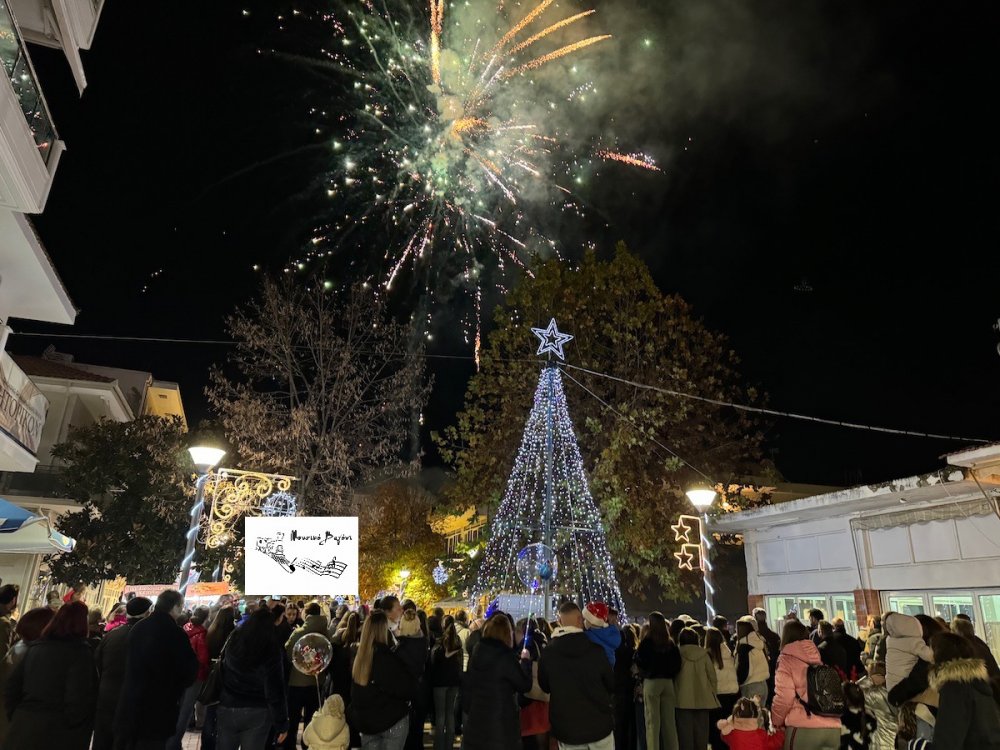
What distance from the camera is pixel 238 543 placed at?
21.8 metres

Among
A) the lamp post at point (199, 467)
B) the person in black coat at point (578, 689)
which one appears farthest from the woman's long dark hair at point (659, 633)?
the lamp post at point (199, 467)

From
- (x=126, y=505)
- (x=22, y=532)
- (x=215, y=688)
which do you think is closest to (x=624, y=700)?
(x=215, y=688)

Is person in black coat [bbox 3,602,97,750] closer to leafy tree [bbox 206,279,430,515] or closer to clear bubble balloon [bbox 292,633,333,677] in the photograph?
clear bubble balloon [bbox 292,633,333,677]

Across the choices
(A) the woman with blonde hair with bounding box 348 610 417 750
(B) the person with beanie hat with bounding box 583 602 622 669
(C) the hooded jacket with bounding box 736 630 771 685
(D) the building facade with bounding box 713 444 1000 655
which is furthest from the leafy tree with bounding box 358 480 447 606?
(A) the woman with blonde hair with bounding box 348 610 417 750

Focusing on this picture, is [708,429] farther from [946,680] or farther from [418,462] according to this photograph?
[946,680]

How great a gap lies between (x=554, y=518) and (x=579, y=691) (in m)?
13.5

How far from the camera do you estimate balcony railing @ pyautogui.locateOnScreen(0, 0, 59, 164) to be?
7.54 metres

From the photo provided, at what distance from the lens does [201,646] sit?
297 inches

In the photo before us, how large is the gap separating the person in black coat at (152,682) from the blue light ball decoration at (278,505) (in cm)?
896

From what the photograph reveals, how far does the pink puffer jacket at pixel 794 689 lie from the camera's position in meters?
5.22

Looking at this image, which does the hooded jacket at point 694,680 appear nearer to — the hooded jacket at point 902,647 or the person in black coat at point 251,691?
the hooded jacket at point 902,647

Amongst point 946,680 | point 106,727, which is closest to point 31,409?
point 106,727

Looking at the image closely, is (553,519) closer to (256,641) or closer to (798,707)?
(798,707)

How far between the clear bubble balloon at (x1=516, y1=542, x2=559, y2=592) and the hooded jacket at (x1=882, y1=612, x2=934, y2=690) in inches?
446
